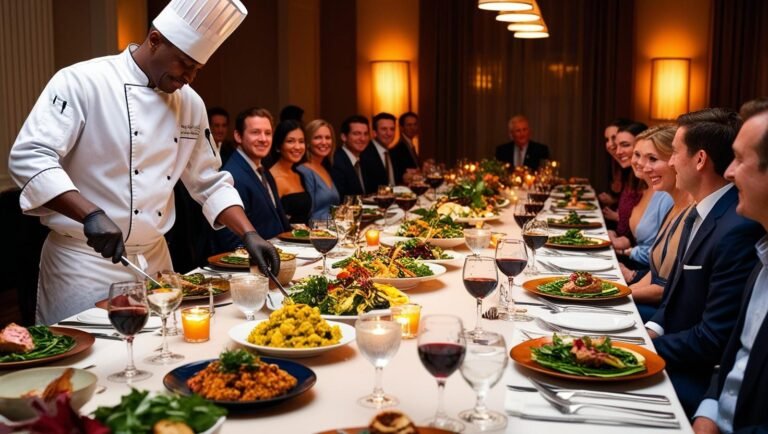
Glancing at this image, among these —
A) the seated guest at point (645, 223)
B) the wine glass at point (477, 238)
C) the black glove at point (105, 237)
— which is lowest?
the seated guest at point (645, 223)

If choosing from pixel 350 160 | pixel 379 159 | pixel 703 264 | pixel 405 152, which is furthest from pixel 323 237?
pixel 405 152

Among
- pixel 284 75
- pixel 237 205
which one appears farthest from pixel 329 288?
pixel 284 75

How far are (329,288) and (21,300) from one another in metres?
1.33

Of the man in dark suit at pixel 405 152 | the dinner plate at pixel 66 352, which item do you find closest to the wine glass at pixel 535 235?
A: the dinner plate at pixel 66 352

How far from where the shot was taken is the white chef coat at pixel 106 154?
2.56m

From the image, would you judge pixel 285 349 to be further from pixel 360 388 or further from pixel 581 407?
pixel 581 407

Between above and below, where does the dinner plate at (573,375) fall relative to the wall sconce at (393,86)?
below

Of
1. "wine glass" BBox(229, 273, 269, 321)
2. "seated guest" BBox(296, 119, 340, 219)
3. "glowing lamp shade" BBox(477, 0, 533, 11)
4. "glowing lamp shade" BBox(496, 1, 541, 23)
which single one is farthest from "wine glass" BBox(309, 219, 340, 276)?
"glowing lamp shade" BBox(496, 1, 541, 23)

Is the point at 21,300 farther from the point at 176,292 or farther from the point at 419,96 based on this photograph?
the point at 419,96

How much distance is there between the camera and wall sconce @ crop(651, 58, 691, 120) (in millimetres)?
9180

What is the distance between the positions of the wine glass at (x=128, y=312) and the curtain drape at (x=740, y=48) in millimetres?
8460

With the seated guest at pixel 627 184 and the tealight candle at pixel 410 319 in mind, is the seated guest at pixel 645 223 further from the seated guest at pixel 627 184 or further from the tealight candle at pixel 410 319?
the tealight candle at pixel 410 319

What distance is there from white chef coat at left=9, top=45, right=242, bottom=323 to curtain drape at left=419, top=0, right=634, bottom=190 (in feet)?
24.0

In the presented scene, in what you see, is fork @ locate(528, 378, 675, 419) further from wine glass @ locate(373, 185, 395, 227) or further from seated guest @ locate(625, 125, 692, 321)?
wine glass @ locate(373, 185, 395, 227)
